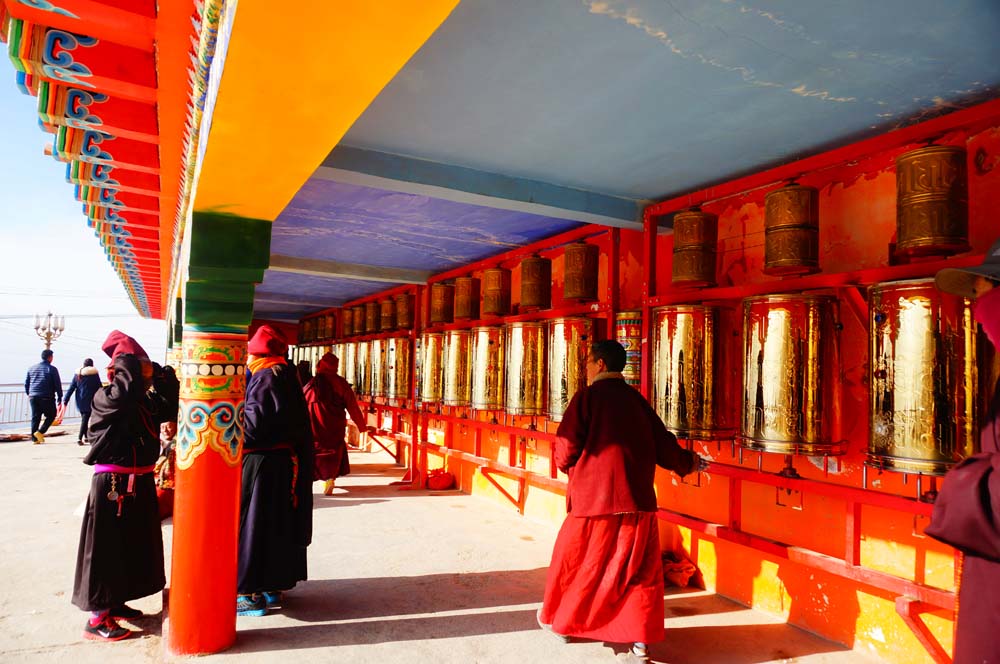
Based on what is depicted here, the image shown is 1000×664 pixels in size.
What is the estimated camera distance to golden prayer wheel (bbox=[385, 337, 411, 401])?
27.9 ft

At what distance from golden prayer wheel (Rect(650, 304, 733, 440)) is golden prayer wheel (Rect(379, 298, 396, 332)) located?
19.2 feet

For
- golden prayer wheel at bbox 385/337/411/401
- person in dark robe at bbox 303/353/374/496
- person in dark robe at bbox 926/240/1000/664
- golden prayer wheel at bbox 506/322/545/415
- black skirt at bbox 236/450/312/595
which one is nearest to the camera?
person in dark robe at bbox 926/240/1000/664

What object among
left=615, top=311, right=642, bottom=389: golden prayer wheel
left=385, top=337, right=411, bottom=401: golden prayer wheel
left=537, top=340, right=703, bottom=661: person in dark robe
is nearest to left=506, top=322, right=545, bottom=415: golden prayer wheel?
left=615, top=311, right=642, bottom=389: golden prayer wheel

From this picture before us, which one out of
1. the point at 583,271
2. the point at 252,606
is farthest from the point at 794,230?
the point at 252,606

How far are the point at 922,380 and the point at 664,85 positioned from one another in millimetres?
1663

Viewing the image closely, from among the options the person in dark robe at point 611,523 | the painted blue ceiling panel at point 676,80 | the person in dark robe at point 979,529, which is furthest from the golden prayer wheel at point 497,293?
the person in dark robe at point 979,529

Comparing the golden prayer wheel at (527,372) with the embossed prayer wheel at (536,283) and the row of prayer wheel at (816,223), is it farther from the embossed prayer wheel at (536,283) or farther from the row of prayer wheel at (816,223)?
the row of prayer wheel at (816,223)

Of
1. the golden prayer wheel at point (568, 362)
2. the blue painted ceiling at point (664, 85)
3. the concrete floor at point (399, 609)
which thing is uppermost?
the blue painted ceiling at point (664, 85)

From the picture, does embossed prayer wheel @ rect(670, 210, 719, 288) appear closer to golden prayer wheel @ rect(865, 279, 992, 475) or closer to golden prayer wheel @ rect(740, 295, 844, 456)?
golden prayer wheel @ rect(740, 295, 844, 456)

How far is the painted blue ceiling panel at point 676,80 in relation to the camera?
7.57 feet

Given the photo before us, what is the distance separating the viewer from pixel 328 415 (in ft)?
23.0

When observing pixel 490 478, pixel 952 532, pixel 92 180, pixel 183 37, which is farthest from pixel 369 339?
pixel 952 532

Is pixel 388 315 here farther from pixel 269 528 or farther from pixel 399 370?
pixel 269 528

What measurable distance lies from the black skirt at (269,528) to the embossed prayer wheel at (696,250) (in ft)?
8.64
